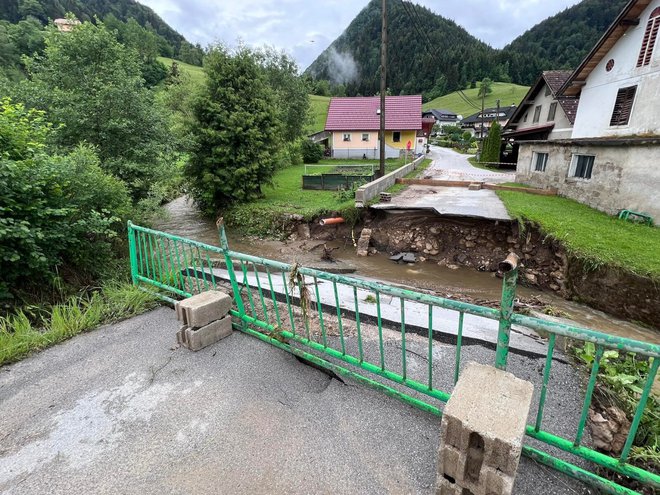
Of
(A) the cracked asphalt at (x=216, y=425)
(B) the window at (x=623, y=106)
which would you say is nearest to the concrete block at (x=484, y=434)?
(A) the cracked asphalt at (x=216, y=425)

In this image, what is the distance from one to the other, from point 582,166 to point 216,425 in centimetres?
1515

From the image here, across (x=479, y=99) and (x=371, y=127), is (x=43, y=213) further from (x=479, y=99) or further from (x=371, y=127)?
(x=479, y=99)

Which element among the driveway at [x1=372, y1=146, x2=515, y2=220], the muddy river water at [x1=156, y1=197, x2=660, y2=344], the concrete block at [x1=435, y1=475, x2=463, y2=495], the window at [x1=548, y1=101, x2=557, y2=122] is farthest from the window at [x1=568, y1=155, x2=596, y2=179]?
the concrete block at [x1=435, y1=475, x2=463, y2=495]

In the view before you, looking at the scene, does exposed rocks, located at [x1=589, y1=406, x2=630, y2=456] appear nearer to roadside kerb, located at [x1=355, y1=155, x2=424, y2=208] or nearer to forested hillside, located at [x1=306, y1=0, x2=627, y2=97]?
roadside kerb, located at [x1=355, y1=155, x2=424, y2=208]

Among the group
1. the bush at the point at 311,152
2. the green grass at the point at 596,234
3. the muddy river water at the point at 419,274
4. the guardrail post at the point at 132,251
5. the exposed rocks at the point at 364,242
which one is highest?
the bush at the point at 311,152

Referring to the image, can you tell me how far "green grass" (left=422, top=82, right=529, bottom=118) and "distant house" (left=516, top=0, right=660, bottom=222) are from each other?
2966 inches

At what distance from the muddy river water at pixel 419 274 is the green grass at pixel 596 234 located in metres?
1.16

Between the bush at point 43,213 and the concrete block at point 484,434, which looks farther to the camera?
the bush at point 43,213

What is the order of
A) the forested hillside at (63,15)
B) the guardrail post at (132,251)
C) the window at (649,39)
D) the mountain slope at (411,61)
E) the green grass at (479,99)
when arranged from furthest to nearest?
the mountain slope at (411,61) < the green grass at (479,99) < the forested hillside at (63,15) < the window at (649,39) < the guardrail post at (132,251)

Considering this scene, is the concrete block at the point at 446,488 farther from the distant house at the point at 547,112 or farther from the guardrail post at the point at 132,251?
the distant house at the point at 547,112

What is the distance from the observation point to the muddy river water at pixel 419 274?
21.3 feet

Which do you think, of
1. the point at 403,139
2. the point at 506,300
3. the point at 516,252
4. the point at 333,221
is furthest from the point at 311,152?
the point at 506,300

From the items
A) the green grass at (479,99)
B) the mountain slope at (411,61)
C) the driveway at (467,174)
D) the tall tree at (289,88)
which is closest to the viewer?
the driveway at (467,174)

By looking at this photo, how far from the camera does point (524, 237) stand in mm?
9305
